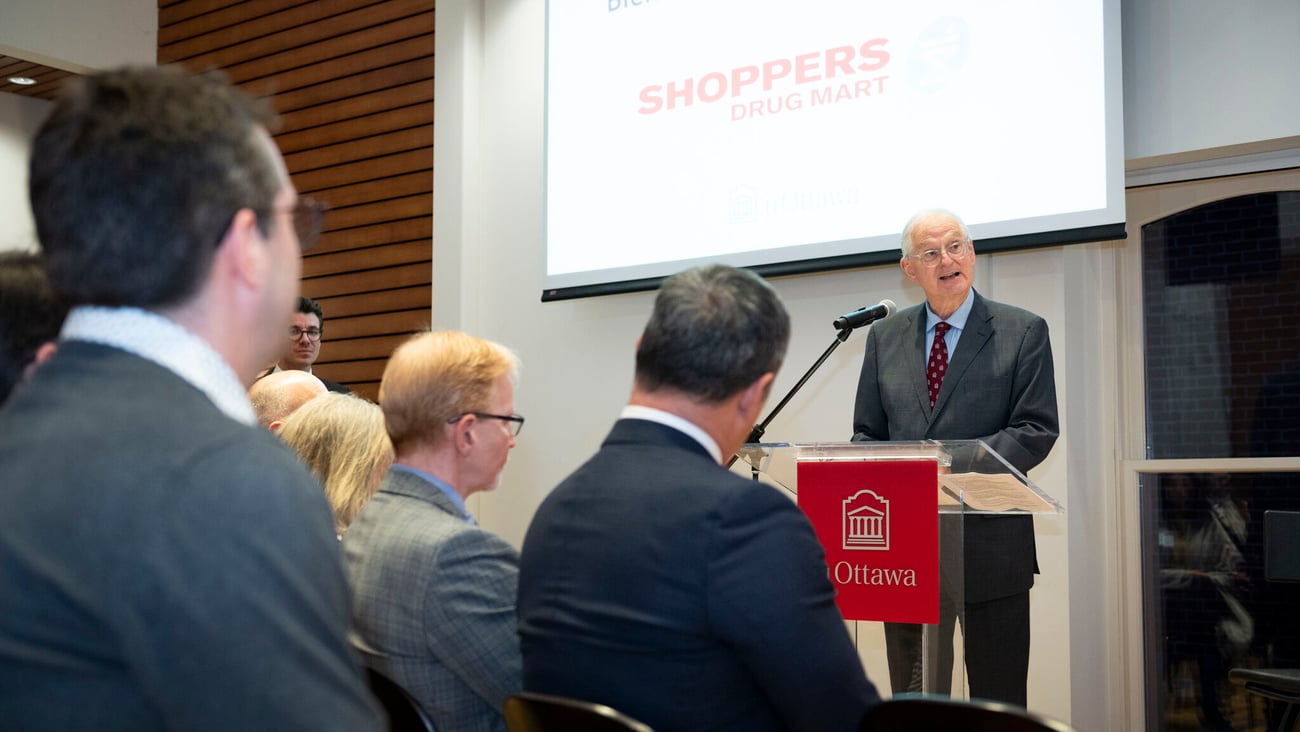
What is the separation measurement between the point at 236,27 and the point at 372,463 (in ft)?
16.1

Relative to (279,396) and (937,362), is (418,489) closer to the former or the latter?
(279,396)

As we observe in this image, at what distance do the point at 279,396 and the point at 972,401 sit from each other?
1980 millimetres

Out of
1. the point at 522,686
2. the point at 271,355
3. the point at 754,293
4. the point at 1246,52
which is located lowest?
the point at 522,686

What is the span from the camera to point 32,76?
637 cm

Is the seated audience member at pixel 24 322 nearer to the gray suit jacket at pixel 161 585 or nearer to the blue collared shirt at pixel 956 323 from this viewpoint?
the gray suit jacket at pixel 161 585

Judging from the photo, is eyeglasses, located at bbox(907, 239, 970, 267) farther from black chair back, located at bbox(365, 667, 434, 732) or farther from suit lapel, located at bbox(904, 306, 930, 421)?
black chair back, located at bbox(365, 667, 434, 732)

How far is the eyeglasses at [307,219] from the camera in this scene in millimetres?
1050

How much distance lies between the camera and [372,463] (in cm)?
240

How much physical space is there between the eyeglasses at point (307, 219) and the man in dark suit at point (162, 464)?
6cm

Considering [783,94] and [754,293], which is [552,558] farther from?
[783,94]

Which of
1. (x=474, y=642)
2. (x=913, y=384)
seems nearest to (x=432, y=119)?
(x=913, y=384)

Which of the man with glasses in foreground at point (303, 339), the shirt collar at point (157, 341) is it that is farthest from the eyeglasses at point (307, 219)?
the man with glasses in foreground at point (303, 339)

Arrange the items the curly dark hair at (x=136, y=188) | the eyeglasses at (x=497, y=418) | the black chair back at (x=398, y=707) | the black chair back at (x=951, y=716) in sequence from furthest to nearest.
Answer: the eyeglasses at (x=497, y=418), the black chair back at (x=398, y=707), the black chair back at (x=951, y=716), the curly dark hair at (x=136, y=188)

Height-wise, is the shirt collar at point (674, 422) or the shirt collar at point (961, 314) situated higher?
the shirt collar at point (961, 314)
